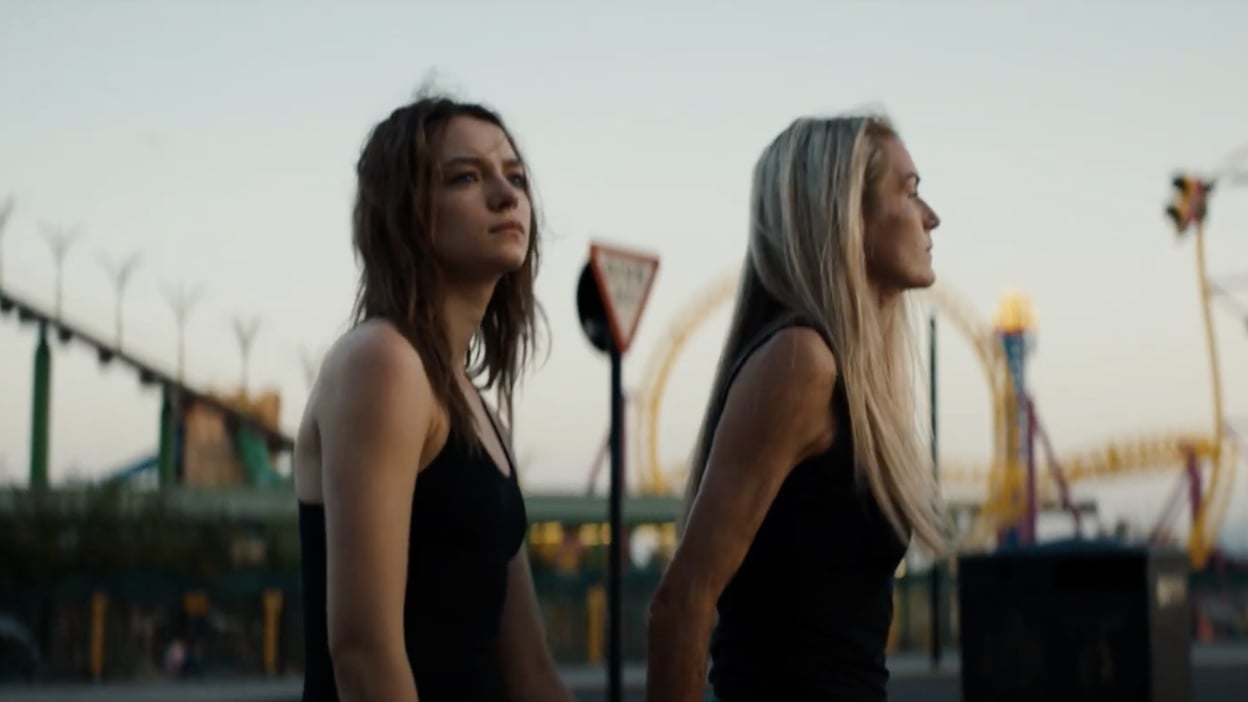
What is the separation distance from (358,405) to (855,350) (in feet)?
2.62

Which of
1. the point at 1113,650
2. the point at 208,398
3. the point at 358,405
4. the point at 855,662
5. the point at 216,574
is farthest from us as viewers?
Answer: the point at 208,398

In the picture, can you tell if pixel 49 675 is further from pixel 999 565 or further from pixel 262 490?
pixel 999 565

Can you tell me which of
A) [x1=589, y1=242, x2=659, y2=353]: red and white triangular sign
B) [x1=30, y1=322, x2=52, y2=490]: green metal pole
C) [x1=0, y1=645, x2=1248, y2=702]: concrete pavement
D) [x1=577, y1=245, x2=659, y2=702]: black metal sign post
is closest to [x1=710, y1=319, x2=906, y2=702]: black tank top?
[x1=577, y1=245, x2=659, y2=702]: black metal sign post

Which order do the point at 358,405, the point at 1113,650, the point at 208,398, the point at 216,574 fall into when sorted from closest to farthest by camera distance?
the point at 358,405, the point at 1113,650, the point at 216,574, the point at 208,398

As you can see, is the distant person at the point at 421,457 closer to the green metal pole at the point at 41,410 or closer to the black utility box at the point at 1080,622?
the black utility box at the point at 1080,622

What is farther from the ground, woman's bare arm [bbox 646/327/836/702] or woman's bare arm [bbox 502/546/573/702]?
woman's bare arm [bbox 646/327/836/702]

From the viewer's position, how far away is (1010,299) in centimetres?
6550

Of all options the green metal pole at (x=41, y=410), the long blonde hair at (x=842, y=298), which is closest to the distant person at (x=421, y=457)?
the long blonde hair at (x=842, y=298)

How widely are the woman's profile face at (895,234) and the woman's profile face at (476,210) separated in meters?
0.58

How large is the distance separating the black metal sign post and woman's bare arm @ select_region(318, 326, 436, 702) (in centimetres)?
475

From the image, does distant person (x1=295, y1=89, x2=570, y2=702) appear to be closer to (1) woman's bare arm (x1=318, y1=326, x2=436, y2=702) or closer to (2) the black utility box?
(1) woman's bare arm (x1=318, y1=326, x2=436, y2=702)

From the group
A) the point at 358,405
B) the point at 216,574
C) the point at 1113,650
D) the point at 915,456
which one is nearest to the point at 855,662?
the point at 915,456

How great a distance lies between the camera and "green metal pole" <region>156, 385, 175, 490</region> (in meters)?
46.5

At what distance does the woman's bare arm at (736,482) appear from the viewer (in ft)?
9.44
